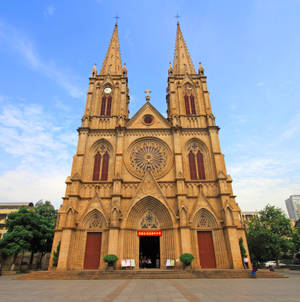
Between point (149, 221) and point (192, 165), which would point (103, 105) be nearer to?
point (192, 165)

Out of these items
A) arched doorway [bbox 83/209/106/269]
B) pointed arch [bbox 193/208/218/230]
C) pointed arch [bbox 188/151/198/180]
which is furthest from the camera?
pointed arch [bbox 188/151/198/180]

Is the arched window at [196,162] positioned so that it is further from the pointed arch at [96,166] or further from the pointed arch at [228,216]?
the pointed arch at [96,166]

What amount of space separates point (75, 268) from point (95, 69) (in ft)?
101

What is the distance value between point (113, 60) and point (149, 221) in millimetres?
29374

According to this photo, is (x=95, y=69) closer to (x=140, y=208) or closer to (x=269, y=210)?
(x=140, y=208)

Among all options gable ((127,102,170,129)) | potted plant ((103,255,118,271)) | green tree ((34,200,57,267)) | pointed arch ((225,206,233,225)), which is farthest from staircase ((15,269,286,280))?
gable ((127,102,170,129))

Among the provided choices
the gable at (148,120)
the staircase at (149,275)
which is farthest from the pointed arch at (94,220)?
the gable at (148,120)

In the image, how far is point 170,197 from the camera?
25.5m

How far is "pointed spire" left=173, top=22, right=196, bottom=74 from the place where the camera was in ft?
120

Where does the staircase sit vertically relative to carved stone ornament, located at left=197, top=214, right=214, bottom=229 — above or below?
below

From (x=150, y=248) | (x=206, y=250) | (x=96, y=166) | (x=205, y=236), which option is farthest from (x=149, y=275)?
(x=96, y=166)

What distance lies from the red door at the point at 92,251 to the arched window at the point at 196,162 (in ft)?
45.8

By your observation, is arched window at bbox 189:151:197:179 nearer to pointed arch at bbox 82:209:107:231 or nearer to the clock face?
pointed arch at bbox 82:209:107:231

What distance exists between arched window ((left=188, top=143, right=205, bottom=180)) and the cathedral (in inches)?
5.2
